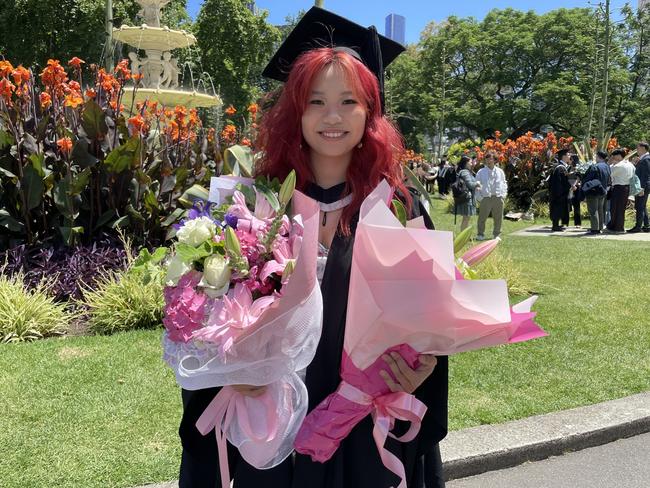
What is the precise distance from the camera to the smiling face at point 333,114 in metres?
1.69

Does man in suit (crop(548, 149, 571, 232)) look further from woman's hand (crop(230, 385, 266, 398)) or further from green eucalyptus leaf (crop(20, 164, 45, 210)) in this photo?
woman's hand (crop(230, 385, 266, 398))

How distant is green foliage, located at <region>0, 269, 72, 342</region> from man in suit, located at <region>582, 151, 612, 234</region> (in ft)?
38.1

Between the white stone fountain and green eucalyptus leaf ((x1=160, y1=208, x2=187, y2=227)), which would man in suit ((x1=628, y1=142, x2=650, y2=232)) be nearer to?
the white stone fountain

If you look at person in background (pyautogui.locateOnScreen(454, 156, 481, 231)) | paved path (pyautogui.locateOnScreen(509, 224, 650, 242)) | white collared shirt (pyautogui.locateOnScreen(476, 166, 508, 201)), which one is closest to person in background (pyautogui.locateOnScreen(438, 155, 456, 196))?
paved path (pyautogui.locateOnScreen(509, 224, 650, 242))

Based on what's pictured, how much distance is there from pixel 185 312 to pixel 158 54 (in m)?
12.4

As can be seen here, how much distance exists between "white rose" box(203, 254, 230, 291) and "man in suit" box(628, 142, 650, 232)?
13.5 metres

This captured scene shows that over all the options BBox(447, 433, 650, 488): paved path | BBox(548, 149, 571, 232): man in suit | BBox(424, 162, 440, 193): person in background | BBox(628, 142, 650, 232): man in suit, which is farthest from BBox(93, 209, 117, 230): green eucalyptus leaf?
BBox(628, 142, 650, 232): man in suit

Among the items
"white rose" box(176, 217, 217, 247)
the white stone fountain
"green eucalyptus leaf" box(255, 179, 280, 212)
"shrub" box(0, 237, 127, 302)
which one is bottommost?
"shrub" box(0, 237, 127, 302)

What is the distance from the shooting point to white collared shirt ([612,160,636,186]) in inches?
487

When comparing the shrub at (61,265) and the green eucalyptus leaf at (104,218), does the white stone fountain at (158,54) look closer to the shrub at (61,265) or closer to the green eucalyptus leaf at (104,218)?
the green eucalyptus leaf at (104,218)

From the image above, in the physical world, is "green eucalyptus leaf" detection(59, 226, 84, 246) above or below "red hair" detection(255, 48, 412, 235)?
below

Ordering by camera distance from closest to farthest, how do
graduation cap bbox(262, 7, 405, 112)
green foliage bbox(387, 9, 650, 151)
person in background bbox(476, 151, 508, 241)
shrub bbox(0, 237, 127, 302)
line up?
graduation cap bbox(262, 7, 405, 112)
shrub bbox(0, 237, 127, 302)
person in background bbox(476, 151, 508, 241)
green foliage bbox(387, 9, 650, 151)

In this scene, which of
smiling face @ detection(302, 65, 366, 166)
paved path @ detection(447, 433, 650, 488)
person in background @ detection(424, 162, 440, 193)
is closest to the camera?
smiling face @ detection(302, 65, 366, 166)

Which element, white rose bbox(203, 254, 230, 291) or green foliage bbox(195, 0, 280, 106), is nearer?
white rose bbox(203, 254, 230, 291)
